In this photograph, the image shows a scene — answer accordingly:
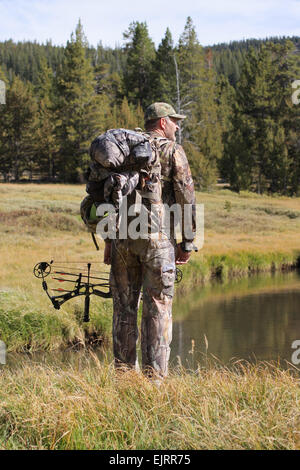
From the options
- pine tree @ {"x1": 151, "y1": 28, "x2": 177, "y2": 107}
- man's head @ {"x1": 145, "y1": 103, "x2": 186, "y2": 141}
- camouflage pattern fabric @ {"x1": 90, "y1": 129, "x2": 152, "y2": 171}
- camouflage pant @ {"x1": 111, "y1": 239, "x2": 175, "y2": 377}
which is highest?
pine tree @ {"x1": 151, "y1": 28, "x2": 177, "y2": 107}

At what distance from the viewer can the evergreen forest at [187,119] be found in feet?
145

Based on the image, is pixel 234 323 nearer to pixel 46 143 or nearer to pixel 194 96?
pixel 194 96

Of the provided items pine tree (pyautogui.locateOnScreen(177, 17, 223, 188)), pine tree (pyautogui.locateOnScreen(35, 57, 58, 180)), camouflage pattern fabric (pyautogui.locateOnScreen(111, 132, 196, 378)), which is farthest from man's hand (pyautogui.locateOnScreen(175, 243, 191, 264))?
pine tree (pyautogui.locateOnScreen(35, 57, 58, 180))

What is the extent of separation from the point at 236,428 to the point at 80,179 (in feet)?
151

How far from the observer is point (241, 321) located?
1331 centimetres

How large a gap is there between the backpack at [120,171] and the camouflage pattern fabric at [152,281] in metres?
0.14

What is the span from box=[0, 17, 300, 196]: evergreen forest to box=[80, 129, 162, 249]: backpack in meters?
37.5

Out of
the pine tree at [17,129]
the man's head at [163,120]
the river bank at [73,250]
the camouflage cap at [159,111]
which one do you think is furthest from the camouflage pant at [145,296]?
the pine tree at [17,129]

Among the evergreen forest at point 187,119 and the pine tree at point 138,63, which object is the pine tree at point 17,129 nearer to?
the evergreen forest at point 187,119

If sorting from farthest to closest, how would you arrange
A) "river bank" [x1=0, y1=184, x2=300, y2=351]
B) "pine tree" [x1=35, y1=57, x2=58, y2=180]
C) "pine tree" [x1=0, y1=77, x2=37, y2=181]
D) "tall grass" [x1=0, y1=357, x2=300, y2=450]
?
1. "pine tree" [x1=35, y1=57, x2=58, y2=180]
2. "pine tree" [x1=0, y1=77, x2=37, y2=181]
3. "river bank" [x1=0, y1=184, x2=300, y2=351]
4. "tall grass" [x1=0, y1=357, x2=300, y2=450]

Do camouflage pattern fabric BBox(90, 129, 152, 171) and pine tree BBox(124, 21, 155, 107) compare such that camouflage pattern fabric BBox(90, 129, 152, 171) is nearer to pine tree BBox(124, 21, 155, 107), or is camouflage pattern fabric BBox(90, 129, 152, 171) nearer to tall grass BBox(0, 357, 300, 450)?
tall grass BBox(0, 357, 300, 450)

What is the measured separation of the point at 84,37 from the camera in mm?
48531

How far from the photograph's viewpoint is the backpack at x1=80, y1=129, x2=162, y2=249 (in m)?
4.32

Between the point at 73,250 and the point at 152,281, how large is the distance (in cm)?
1462
